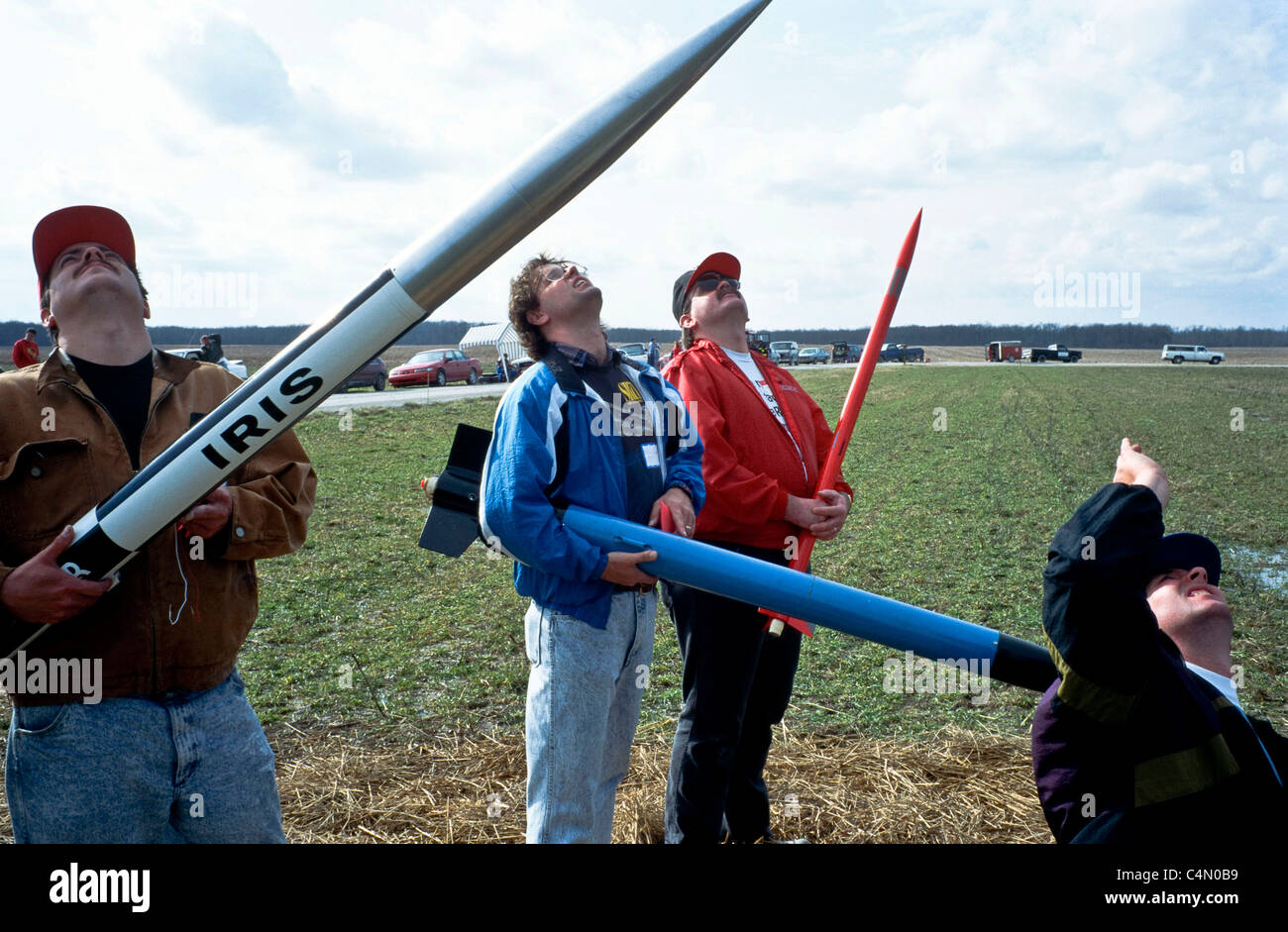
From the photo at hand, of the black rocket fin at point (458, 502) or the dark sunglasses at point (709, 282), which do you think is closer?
the black rocket fin at point (458, 502)

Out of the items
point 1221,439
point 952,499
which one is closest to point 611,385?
point 952,499

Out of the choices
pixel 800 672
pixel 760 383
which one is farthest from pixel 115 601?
pixel 800 672

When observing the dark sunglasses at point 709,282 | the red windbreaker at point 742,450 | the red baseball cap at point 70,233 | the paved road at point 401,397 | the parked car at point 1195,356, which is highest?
the parked car at point 1195,356

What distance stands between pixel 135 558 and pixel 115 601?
0.13 meters

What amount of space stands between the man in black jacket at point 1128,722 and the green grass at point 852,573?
285 cm

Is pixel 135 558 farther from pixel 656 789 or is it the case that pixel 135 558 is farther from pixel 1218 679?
pixel 1218 679

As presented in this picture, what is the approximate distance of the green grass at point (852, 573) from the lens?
5402 mm

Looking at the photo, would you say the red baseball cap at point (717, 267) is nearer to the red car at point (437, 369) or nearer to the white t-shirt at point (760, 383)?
the white t-shirt at point (760, 383)

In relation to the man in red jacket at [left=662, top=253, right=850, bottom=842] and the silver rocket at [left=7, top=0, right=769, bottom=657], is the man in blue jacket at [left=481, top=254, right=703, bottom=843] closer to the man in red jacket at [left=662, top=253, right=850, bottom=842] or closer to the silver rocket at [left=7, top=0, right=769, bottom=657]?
the silver rocket at [left=7, top=0, right=769, bottom=657]

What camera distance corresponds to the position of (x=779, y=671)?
12.6ft

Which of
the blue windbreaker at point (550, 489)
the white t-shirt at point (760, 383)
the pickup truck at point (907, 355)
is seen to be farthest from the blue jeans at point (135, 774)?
the pickup truck at point (907, 355)

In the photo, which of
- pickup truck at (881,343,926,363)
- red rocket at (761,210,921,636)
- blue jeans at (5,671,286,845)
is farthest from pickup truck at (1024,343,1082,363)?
blue jeans at (5,671,286,845)

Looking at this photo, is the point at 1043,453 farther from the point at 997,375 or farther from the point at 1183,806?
the point at 997,375

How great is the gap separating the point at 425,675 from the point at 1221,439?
17.3 meters
